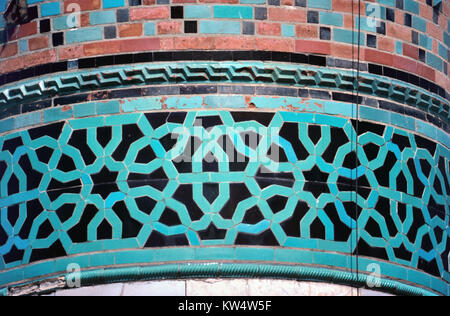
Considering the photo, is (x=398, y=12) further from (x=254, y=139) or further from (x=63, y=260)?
(x=63, y=260)

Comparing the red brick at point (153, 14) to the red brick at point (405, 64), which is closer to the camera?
the red brick at point (153, 14)

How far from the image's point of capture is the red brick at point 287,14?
8789 mm

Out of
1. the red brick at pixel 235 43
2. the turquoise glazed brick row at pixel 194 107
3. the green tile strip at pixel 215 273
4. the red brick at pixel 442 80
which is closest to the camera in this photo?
the green tile strip at pixel 215 273

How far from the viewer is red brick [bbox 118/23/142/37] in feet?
28.7

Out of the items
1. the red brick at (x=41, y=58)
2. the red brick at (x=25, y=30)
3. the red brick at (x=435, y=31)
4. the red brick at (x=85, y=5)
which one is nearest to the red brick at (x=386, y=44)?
the red brick at (x=435, y=31)

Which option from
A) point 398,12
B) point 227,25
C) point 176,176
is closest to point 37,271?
point 176,176

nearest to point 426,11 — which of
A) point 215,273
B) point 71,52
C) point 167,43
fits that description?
point 167,43

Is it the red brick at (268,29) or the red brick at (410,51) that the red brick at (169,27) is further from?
the red brick at (410,51)

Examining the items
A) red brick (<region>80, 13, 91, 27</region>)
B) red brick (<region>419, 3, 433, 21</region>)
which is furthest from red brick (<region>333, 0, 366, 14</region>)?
red brick (<region>80, 13, 91, 27</region>)

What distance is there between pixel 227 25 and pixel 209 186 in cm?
89

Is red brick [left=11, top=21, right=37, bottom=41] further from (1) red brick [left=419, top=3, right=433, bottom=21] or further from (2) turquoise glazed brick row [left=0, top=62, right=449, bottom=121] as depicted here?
(1) red brick [left=419, top=3, right=433, bottom=21]

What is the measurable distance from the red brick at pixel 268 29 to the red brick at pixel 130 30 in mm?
618

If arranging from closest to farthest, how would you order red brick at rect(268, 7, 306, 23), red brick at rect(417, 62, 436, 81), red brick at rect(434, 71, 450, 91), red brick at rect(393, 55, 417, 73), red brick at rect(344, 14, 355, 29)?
red brick at rect(268, 7, 306, 23)
red brick at rect(344, 14, 355, 29)
red brick at rect(393, 55, 417, 73)
red brick at rect(417, 62, 436, 81)
red brick at rect(434, 71, 450, 91)

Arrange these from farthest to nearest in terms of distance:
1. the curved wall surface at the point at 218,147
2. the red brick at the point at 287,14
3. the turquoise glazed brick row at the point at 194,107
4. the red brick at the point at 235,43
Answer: the red brick at the point at 287,14 < the red brick at the point at 235,43 < the turquoise glazed brick row at the point at 194,107 < the curved wall surface at the point at 218,147
